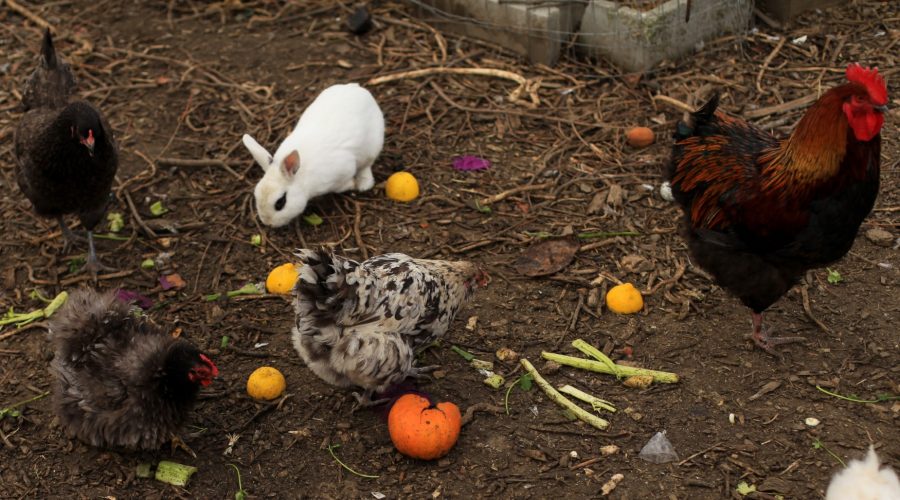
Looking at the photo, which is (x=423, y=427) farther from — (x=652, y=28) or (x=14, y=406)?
(x=652, y=28)

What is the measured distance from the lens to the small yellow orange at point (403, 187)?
6.35 m

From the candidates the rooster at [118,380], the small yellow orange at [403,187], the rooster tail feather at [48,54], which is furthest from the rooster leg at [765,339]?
the rooster tail feather at [48,54]

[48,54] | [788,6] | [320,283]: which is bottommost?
[788,6]

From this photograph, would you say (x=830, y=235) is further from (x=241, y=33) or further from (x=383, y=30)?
(x=241, y=33)

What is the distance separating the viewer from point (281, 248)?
6086 mm

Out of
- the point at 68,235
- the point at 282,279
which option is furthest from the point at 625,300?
the point at 68,235

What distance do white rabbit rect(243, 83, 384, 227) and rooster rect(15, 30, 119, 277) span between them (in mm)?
1067

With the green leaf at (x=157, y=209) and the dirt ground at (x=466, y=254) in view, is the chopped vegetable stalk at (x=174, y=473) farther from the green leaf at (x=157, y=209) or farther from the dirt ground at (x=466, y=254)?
the green leaf at (x=157, y=209)

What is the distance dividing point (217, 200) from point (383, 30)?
114 inches

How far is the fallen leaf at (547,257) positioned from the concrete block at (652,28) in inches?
93.9

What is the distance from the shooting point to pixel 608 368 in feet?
15.9

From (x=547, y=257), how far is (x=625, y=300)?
755mm

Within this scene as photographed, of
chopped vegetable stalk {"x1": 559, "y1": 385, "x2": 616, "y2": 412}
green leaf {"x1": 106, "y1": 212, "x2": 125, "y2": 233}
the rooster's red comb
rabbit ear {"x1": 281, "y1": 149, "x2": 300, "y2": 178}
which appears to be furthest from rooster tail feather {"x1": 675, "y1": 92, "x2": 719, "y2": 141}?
green leaf {"x1": 106, "y1": 212, "x2": 125, "y2": 233}

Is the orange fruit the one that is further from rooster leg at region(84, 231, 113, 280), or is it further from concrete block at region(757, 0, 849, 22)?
concrete block at region(757, 0, 849, 22)
